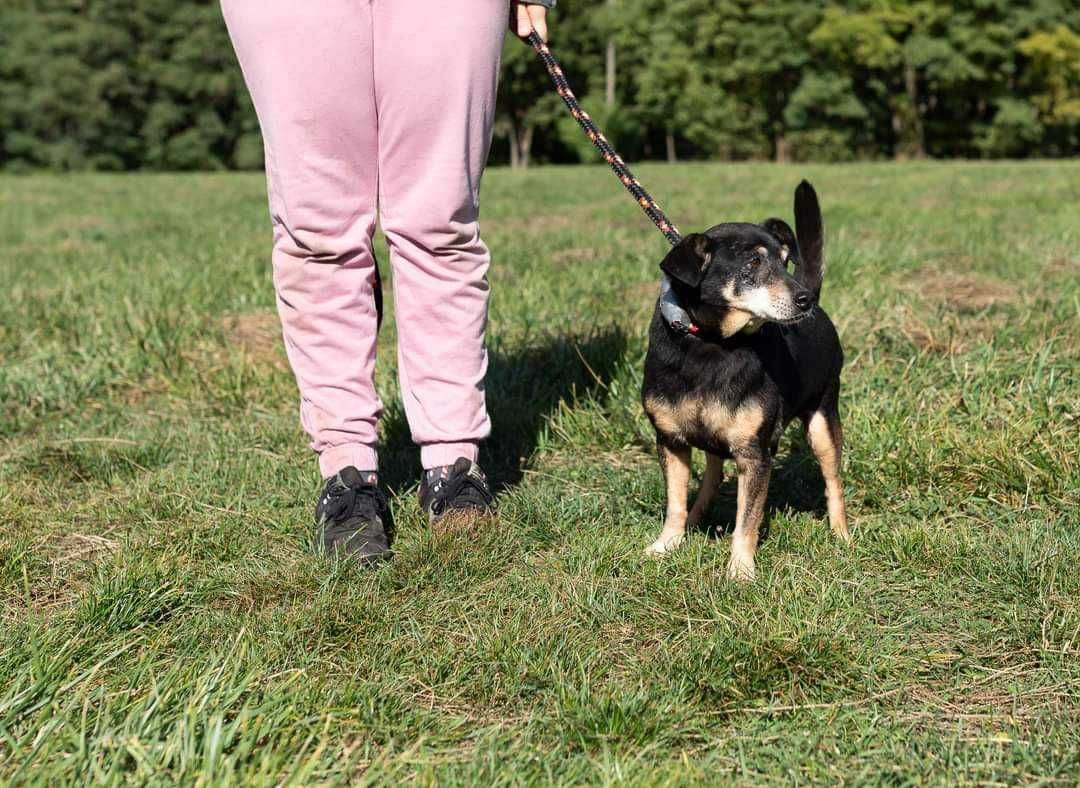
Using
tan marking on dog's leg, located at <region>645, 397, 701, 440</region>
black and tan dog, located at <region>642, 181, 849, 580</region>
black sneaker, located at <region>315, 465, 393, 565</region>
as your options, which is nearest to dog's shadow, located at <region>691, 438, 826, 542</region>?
black and tan dog, located at <region>642, 181, 849, 580</region>

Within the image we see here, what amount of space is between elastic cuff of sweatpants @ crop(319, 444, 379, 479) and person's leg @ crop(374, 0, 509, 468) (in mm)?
163

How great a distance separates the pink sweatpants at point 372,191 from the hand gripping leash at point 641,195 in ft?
0.78

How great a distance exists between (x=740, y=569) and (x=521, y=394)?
167cm

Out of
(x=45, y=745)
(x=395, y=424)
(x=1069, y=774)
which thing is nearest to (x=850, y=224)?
(x=395, y=424)

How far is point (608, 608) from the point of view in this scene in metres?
2.43

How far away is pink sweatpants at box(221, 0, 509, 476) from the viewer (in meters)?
2.66

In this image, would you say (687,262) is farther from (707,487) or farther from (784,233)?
(707,487)

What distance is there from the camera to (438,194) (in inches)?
110

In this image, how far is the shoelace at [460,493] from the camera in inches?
116

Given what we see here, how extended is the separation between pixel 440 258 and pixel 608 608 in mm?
1101

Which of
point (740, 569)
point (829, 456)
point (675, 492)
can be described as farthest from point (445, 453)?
point (829, 456)

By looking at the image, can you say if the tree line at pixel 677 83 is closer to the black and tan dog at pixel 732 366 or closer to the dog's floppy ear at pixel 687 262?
the black and tan dog at pixel 732 366

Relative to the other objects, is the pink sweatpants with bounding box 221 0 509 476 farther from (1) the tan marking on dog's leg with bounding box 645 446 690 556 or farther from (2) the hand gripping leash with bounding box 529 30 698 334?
(1) the tan marking on dog's leg with bounding box 645 446 690 556

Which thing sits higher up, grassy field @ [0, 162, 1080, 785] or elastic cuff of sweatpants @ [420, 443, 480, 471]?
elastic cuff of sweatpants @ [420, 443, 480, 471]
